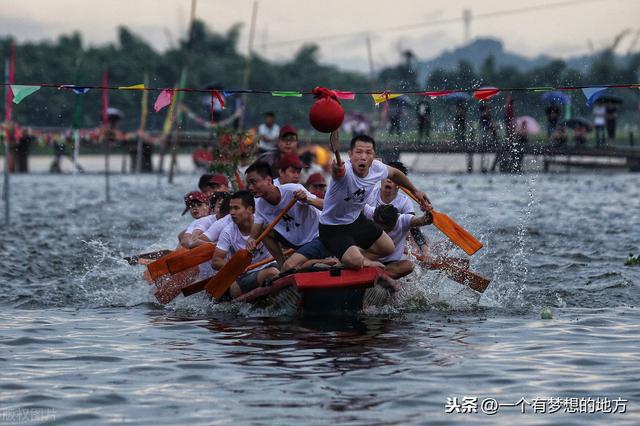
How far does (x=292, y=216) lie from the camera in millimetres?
13016

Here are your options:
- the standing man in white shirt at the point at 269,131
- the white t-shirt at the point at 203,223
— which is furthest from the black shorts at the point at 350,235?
the standing man in white shirt at the point at 269,131

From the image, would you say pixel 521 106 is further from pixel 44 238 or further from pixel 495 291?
pixel 495 291

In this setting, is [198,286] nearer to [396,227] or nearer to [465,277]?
[396,227]

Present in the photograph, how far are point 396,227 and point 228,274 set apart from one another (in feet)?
6.21

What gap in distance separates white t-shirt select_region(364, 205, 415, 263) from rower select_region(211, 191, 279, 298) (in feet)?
3.87

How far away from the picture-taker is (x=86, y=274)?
1669 centimetres

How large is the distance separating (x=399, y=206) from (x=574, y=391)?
498 centimetres

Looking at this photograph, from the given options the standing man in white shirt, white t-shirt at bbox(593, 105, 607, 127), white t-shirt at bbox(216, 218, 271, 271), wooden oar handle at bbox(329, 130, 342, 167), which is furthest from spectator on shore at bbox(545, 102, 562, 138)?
wooden oar handle at bbox(329, 130, 342, 167)

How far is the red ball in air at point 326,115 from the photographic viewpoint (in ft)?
35.9

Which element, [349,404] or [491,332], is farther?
[491,332]

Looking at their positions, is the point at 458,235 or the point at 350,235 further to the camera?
the point at 458,235

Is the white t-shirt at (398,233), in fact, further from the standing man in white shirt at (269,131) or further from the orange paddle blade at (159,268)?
the standing man in white shirt at (269,131)

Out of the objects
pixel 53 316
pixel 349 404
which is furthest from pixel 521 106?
pixel 349 404

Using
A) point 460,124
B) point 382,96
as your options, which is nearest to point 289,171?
point 382,96
